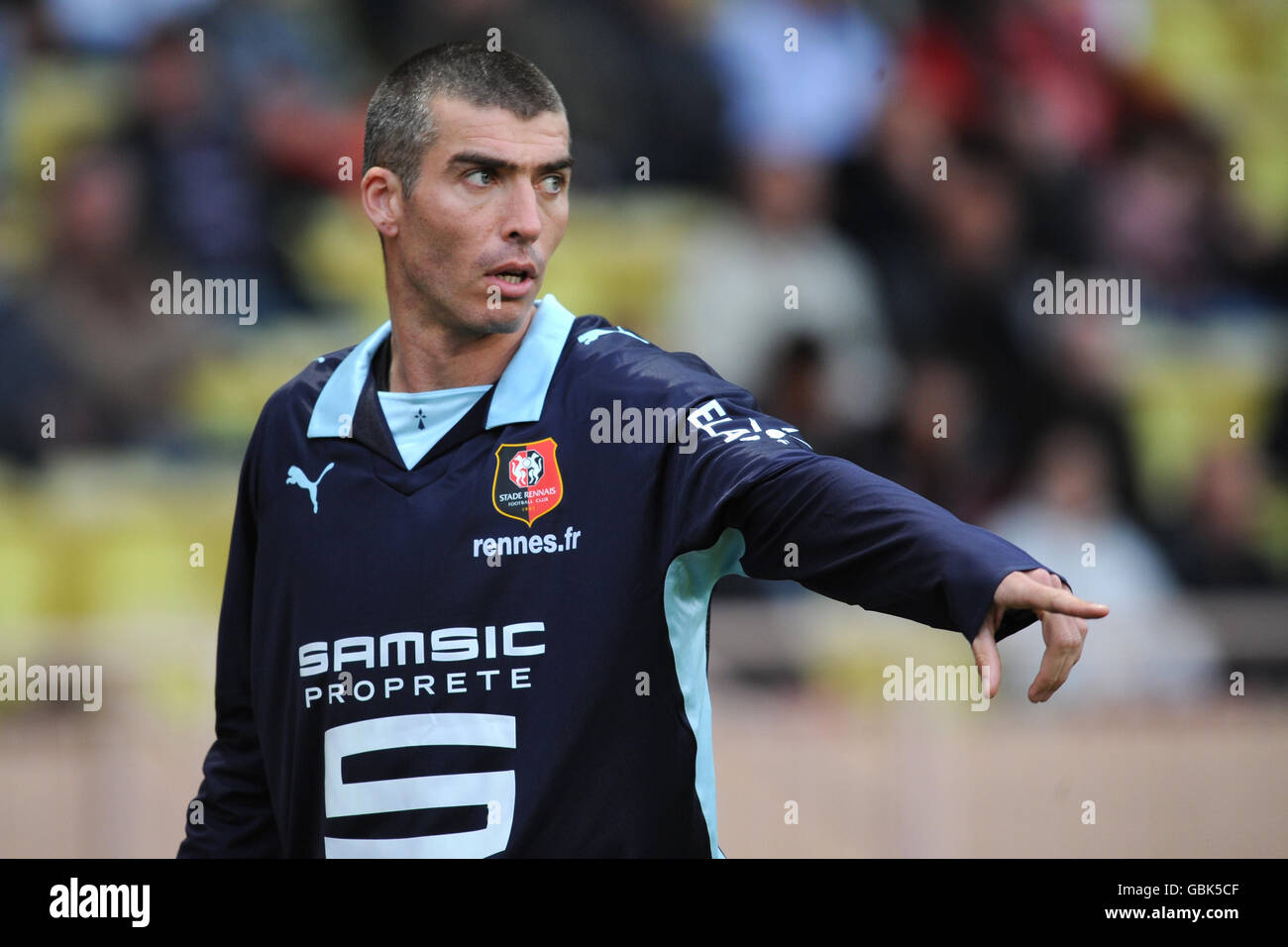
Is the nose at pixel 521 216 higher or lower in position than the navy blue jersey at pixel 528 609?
higher

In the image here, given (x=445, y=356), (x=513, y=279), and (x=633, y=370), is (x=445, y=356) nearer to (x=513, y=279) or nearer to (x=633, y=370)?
(x=513, y=279)

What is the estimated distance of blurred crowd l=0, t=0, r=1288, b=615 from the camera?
29.1ft

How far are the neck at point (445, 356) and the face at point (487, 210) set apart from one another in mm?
28

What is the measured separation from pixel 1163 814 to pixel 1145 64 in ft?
18.0

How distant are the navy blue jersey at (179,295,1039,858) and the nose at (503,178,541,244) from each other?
219 mm

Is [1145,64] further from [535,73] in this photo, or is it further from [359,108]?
[535,73]

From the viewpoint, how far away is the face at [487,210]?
144 inches

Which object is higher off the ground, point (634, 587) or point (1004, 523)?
point (1004, 523)

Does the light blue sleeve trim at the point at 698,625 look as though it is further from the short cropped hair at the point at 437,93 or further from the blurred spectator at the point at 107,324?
the blurred spectator at the point at 107,324

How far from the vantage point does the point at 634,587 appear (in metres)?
3.39

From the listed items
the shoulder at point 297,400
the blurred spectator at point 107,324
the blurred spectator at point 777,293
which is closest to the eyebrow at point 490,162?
the shoulder at point 297,400

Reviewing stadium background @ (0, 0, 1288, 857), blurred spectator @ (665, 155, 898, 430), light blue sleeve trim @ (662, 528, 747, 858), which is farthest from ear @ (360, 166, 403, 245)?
blurred spectator @ (665, 155, 898, 430)

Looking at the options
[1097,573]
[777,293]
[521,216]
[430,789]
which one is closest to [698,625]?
[430,789]

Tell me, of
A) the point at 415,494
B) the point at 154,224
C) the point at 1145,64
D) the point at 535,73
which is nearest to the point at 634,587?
the point at 415,494
